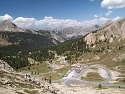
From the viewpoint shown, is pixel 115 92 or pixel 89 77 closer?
pixel 115 92

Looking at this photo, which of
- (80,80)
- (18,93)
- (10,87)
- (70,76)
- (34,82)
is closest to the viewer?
(18,93)

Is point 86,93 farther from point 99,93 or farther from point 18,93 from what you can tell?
point 18,93

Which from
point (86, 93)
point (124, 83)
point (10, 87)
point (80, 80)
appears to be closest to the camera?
point (10, 87)

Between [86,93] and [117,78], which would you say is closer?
[86,93]

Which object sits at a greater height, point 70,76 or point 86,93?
point 70,76

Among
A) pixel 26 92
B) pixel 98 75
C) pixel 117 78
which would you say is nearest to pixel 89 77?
pixel 98 75

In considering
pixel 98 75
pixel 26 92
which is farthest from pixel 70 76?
pixel 26 92

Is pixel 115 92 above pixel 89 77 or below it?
below

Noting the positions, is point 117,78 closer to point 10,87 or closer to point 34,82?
point 34,82

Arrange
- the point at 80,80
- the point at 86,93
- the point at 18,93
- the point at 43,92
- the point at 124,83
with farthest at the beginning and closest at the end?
the point at 80,80
the point at 124,83
the point at 86,93
the point at 43,92
the point at 18,93
